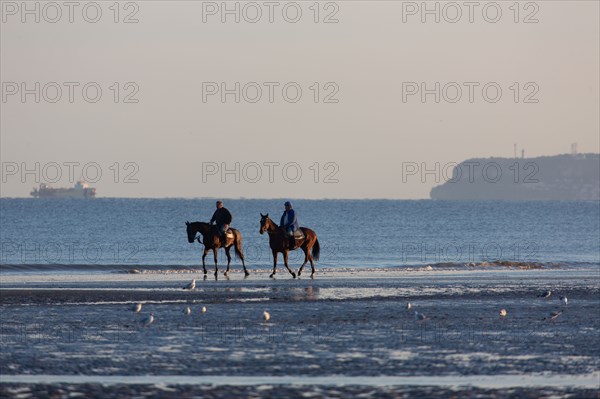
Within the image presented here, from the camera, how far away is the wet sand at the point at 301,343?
566 inches

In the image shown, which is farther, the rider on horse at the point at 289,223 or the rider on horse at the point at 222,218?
the rider on horse at the point at 222,218

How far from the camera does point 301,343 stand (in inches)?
722

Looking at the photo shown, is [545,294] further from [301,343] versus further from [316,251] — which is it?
[301,343]

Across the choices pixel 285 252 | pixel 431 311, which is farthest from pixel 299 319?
pixel 285 252

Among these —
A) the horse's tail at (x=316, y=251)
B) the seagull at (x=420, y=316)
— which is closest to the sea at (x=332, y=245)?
the horse's tail at (x=316, y=251)

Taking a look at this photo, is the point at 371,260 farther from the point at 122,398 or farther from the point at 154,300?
the point at 122,398

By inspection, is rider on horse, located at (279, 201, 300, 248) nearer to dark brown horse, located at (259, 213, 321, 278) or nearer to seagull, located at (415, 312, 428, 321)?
dark brown horse, located at (259, 213, 321, 278)

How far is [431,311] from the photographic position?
24047mm

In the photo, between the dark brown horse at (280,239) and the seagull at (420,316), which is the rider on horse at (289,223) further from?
the seagull at (420,316)

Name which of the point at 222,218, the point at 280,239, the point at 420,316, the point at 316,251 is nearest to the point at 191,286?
the point at 280,239

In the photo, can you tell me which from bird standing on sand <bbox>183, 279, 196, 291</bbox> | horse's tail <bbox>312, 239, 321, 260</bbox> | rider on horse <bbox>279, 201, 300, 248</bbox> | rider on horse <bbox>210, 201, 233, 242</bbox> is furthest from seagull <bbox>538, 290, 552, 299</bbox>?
rider on horse <bbox>210, 201, 233, 242</bbox>

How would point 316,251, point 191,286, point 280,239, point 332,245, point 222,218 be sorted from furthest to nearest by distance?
1. point 332,245
2. point 316,251
3. point 222,218
4. point 280,239
5. point 191,286

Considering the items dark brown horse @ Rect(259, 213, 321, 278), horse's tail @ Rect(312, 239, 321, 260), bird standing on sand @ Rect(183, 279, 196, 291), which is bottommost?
bird standing on sand @ Rect(183, 279, 196, 291)

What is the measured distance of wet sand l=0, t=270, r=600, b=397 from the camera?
14.4 meters
